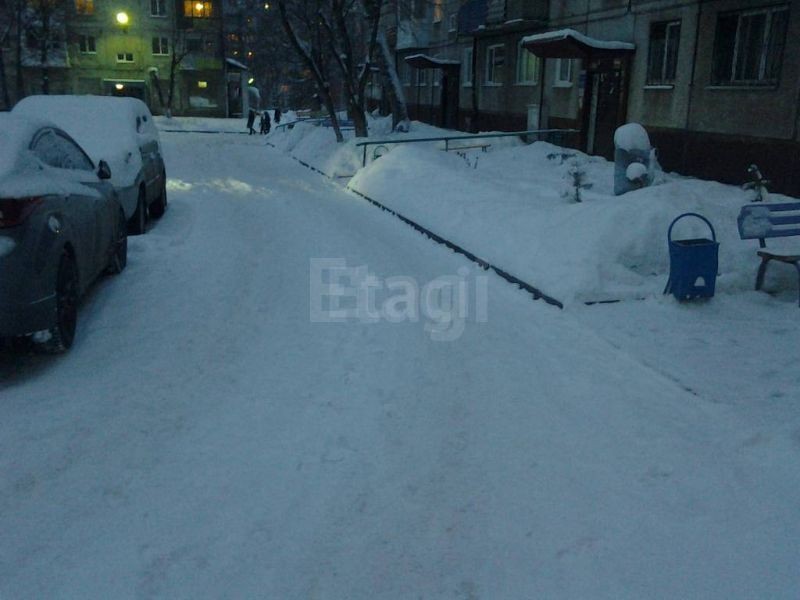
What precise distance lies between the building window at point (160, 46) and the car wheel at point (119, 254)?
5694 cm

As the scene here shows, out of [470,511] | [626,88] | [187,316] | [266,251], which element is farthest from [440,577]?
[626,88]

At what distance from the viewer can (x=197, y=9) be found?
5953 cm

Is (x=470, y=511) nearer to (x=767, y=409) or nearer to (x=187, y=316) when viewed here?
(x=767, y=409)

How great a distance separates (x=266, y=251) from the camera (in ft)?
32.1

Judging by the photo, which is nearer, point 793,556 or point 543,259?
point 793,556

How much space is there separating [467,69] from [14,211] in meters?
29.6

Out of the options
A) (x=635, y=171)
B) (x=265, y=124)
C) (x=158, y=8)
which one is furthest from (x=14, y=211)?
(x=158, y=8)

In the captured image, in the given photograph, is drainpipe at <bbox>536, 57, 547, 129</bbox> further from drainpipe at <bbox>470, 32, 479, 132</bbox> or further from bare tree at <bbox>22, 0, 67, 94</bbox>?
bare tree at <bbox>22, 0, 67, 94</bbox>

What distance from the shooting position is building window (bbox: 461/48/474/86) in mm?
32125

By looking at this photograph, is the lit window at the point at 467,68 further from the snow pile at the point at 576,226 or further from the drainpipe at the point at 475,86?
the snow pile at the point at 576,226

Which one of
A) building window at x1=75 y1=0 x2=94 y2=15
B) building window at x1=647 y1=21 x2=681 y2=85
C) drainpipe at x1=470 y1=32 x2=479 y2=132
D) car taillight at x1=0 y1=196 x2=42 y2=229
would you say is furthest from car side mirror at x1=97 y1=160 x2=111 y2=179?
building window at x1=75 y1=0 x2=94 y2=15

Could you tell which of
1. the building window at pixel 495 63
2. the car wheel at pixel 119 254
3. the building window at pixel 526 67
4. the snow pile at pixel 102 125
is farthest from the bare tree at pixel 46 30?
the car wheel at pixel 119 254

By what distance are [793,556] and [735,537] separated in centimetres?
25

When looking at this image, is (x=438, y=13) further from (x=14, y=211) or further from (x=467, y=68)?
(x=14, y=211)
